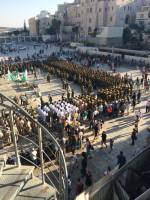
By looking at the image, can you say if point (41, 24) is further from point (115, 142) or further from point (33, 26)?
point (115, 142)

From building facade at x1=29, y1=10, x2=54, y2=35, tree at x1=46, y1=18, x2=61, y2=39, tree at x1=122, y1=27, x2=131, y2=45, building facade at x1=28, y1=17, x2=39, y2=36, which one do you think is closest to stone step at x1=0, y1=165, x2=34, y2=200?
tree at x1=122, y1=27, x2=131, y2=45

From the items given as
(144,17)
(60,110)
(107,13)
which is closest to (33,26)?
(107,13)

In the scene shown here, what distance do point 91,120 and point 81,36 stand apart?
206ft

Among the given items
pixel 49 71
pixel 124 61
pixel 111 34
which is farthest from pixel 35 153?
pixel 111 34

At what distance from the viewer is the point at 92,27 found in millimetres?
74062

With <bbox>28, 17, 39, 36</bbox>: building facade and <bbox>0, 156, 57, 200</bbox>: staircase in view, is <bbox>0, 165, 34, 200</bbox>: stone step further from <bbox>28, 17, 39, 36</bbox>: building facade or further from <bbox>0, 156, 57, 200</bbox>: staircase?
<bbox>28, 17, 39, 36</bbox>: building facade

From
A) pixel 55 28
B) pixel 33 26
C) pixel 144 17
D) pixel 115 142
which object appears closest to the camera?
pixel 115 142

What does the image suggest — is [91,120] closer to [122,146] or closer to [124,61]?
[122,146]

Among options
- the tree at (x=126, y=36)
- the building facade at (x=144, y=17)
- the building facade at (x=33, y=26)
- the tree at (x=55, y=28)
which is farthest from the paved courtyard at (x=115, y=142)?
the building facade at (x=33, y=26)

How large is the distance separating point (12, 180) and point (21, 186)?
21 cm

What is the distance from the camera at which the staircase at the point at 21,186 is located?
14.6ft

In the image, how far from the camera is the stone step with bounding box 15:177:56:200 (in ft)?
14.7

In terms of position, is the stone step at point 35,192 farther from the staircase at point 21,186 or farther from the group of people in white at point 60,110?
the group of people in white at point 60,110

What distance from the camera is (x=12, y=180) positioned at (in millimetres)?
4691
